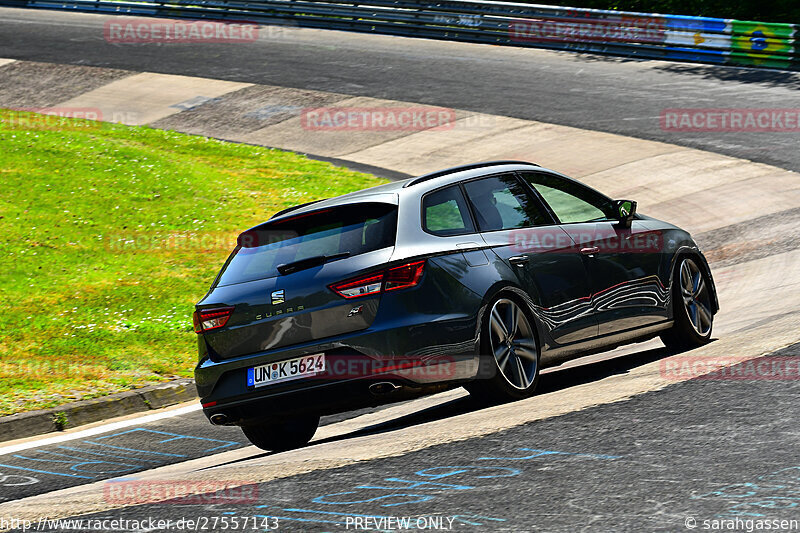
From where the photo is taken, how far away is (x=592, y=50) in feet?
84.2

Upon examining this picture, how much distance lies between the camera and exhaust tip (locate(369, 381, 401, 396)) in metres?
6.50

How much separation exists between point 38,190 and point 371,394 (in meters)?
10.8

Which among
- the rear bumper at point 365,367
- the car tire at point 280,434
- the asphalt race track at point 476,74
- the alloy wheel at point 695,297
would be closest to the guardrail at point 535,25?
the asphalt race track at point 476,74

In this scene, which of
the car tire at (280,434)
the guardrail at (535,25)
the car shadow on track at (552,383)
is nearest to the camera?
the car shadow on track at (552,383)

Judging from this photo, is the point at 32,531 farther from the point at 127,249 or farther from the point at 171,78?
the point at 171,78

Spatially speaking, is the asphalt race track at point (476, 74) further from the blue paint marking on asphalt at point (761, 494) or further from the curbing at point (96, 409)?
the blue paint marking on asphalt at point (761, 494)

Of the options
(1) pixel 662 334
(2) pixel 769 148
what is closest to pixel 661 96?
(2) pixel 769 148

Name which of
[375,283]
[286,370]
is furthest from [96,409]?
[375,283]

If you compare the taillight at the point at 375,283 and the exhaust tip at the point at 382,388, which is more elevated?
the taillight at the point at 375,283

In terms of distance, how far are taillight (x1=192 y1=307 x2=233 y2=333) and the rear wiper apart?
443 mm

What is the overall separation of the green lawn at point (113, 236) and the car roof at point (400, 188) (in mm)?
3266

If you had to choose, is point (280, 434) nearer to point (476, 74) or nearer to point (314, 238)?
point (314, 238)

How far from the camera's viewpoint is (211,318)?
22.9 ft

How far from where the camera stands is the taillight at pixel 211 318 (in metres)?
6.91
